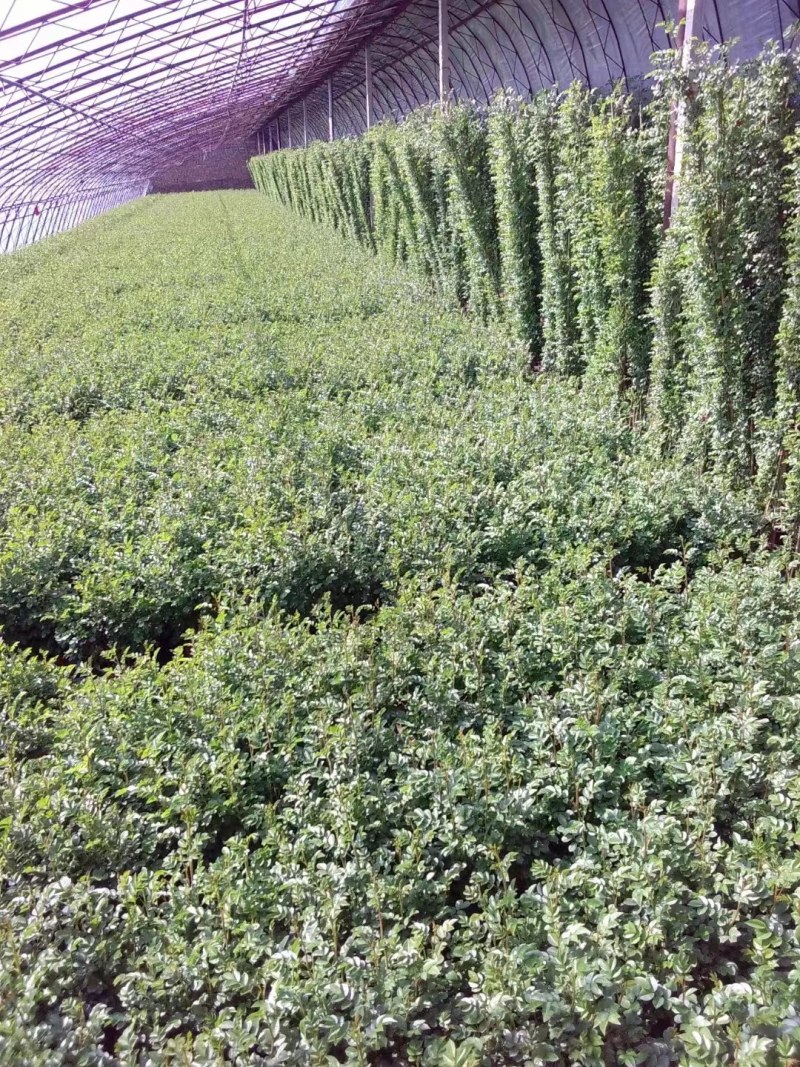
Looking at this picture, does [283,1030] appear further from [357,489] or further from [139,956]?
[357,489]

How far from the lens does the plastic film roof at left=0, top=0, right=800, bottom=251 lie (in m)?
12.9

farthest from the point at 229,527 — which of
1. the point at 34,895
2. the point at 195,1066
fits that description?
the point at 195,1066

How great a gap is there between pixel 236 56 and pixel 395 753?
25014mm

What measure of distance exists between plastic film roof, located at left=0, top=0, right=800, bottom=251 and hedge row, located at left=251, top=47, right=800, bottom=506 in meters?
4.95

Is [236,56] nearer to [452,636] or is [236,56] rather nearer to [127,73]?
[127,73]

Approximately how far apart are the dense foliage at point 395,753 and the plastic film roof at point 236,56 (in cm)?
1011

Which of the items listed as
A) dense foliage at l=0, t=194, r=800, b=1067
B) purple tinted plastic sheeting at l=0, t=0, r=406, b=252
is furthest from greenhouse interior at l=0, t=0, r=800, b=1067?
purple tinted plastic sheeting at l=0, t=0, r=406, b=252

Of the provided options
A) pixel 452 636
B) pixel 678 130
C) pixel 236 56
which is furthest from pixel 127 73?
pixel 452 636

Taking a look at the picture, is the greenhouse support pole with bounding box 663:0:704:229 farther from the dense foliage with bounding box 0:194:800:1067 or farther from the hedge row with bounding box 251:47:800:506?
the dense foliage with bounding box 0:194:800:1067

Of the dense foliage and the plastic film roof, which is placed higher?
the plastic film roof

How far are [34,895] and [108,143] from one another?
3387cm

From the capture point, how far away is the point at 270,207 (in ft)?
120

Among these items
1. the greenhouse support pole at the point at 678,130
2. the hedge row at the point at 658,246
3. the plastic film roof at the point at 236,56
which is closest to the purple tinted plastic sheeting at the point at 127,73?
the plastic film roof at the point at 236,56

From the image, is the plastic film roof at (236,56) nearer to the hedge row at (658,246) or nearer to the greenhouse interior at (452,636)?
the greenhouse interior at (452,636)
